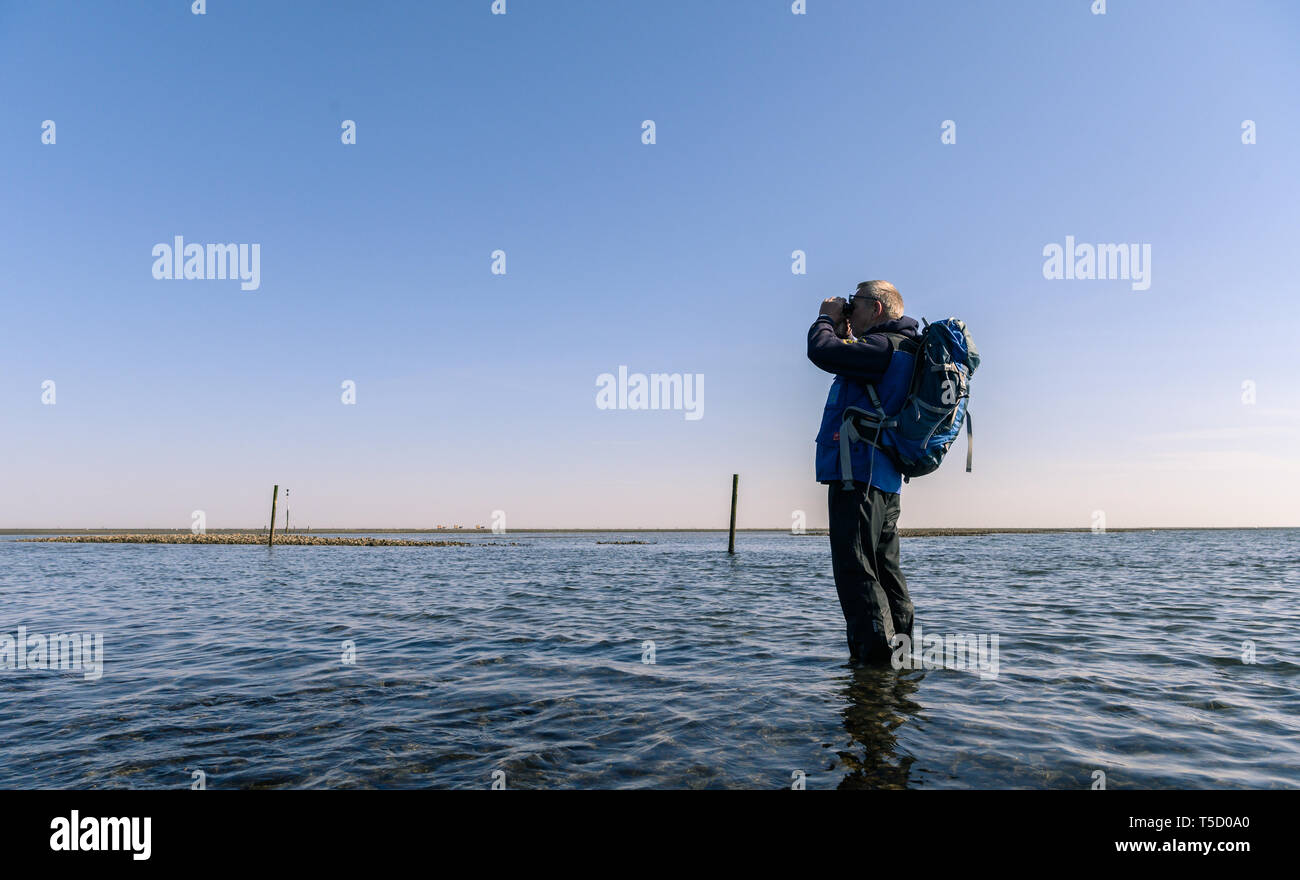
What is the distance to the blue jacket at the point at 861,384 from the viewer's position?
17.9 ft

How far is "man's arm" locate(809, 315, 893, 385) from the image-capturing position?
5.42 meters

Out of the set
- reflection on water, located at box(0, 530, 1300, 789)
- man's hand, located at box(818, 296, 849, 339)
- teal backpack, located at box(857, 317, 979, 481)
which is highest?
man's hand, located at box(818, 296, 849, 339)

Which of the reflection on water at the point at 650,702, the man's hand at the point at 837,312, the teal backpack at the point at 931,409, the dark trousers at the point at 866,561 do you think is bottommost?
the reflection on water at the point at 650,702

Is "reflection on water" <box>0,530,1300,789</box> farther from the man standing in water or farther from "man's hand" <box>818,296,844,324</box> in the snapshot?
"man's hand" <box>818,296,844,324</box>

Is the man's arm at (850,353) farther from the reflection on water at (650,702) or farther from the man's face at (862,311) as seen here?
the reflection on water at (650,702)

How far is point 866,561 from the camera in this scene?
565 cm

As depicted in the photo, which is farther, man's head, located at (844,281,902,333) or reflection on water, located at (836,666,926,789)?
man's head, located at (844,281,902,333)

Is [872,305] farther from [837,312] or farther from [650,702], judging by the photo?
[650,702]

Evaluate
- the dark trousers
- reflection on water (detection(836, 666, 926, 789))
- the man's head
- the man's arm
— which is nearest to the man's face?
the man's head

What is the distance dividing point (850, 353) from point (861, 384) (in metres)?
0.46

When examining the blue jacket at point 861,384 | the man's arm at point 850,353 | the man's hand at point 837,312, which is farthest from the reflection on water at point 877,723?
the man's hand at point 837,312

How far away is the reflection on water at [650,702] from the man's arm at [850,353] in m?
2.56
